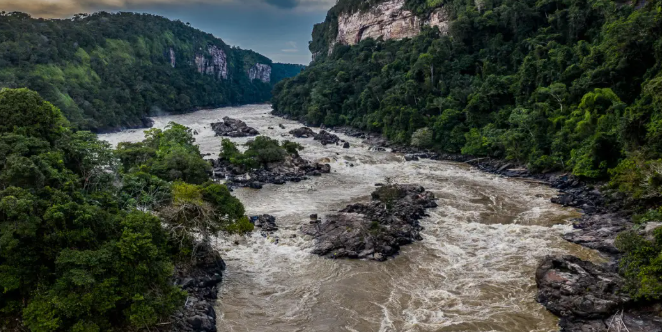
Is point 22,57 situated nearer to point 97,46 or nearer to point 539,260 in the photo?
point 97,46

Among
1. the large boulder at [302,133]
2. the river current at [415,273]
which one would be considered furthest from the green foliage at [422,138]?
the large boulder at [302,133]

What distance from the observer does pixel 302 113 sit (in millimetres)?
74625

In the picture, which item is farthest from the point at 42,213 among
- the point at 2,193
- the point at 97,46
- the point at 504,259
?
the point at 97,46

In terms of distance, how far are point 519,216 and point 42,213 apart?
2268 cm

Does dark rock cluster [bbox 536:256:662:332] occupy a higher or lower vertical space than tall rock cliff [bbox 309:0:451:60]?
lower

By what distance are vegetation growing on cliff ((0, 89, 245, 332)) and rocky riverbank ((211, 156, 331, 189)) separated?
16.6 metres

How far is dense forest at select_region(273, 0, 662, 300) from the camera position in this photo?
2266cm

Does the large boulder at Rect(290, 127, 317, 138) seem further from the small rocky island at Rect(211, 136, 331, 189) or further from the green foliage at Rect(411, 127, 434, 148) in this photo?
the small rocky island at Rect(211, 136, 331, 189)

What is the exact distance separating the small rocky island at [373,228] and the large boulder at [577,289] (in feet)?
20.6

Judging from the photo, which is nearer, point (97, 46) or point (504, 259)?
point (504, 259)

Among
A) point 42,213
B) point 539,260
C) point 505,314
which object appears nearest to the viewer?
point 42,213

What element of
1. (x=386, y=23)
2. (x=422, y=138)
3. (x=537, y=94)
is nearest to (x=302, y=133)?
(x=422, y=138)

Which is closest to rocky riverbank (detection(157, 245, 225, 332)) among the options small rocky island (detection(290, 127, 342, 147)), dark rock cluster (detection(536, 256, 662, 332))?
dark rock cluster (detection(536, 256, 662, 332))

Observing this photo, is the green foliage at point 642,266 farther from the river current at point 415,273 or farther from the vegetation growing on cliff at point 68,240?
the vegetation growing on cliff at point 68,240
